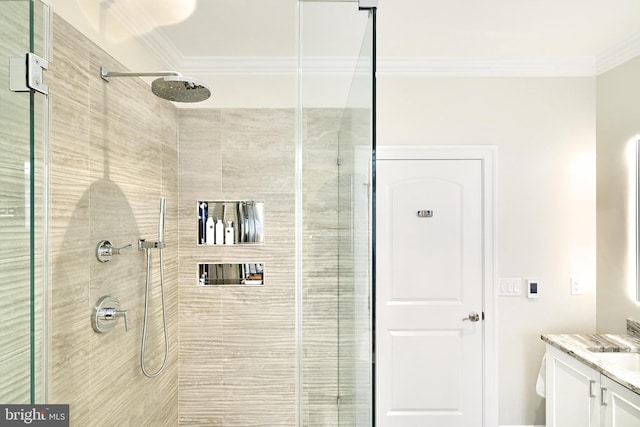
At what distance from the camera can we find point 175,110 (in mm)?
2305

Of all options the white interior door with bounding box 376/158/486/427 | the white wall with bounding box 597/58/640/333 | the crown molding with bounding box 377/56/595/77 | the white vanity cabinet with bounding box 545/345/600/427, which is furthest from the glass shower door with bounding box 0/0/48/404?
the white wall with bounding box 597/58/640/333

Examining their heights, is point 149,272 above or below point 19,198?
below

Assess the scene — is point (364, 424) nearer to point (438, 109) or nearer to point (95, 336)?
point (95, 336)

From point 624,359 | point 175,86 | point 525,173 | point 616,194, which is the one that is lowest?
point 624,359

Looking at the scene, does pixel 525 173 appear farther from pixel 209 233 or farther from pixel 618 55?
pixel 209 233

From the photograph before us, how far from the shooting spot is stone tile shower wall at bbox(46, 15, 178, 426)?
4.32 ft

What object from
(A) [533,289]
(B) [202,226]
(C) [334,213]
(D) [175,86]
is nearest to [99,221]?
(D) [175,86]

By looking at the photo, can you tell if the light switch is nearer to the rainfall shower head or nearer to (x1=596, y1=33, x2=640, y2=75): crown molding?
(x1=596, y1=33, x2=640, y2=75): crown molding

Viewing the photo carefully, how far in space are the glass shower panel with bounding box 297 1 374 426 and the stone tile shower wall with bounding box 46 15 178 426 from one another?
0.90m

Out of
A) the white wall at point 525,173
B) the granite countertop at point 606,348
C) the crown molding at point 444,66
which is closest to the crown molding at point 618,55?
the crown molding at point 444,66

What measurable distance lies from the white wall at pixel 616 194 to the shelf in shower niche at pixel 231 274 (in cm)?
220

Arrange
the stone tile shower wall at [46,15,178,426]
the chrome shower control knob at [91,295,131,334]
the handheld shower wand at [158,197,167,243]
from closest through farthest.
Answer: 1. the stone tile shower wall at [46,15,178,426]
2. the chrome shower control knob at [91,295,131,334]
3. the handheld shower wand at [158,197,167,243]

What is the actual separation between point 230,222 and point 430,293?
1.39 meters

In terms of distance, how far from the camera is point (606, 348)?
6.44 ft
